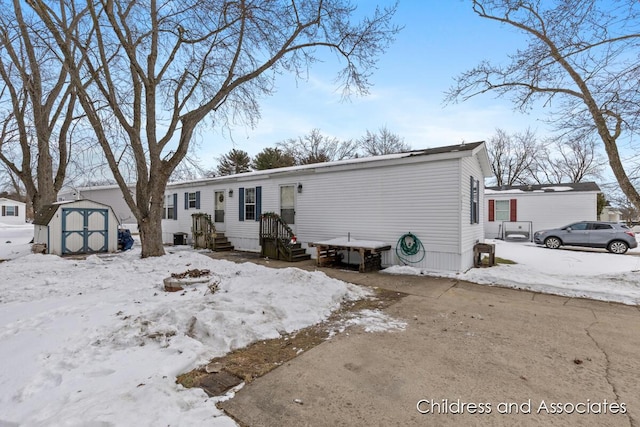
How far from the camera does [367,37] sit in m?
9.84

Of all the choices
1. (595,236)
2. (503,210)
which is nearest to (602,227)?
(595,236)

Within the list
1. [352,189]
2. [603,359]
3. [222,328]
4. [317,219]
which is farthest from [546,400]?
[317,219]

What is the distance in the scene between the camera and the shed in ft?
34.4

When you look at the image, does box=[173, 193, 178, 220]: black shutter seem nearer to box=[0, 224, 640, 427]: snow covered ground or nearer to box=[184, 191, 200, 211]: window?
box=[184, 191, 200, 211]: window

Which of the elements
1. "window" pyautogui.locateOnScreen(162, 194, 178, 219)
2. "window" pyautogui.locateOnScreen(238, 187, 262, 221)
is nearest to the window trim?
"window" pyautogui.locateOnScreen(162, 194, 178, 219)

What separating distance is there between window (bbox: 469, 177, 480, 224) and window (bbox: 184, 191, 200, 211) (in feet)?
37.7

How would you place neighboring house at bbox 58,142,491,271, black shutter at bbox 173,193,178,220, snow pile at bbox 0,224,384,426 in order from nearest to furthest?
snow pile at bbox 0,224,384,426 → neighboring house at bbox 58,142,491,271 → black shutter at bbox 173,193,178,220

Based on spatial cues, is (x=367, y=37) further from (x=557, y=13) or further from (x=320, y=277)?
(x=320, y=277)

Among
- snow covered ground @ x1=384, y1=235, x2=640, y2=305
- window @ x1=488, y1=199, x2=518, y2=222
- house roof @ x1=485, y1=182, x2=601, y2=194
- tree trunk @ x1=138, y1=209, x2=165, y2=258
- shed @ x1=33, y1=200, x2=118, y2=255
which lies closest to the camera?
snow covered ground @ x1=384, y1=235, x2=640, y2=305

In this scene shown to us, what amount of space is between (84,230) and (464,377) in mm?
13067

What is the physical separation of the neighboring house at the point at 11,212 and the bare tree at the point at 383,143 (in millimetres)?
36665

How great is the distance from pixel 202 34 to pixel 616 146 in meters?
12.4

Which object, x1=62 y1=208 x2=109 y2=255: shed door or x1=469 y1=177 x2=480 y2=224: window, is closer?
x1=469 y1=177 x2=480 y2=224: window

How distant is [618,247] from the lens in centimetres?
1265
